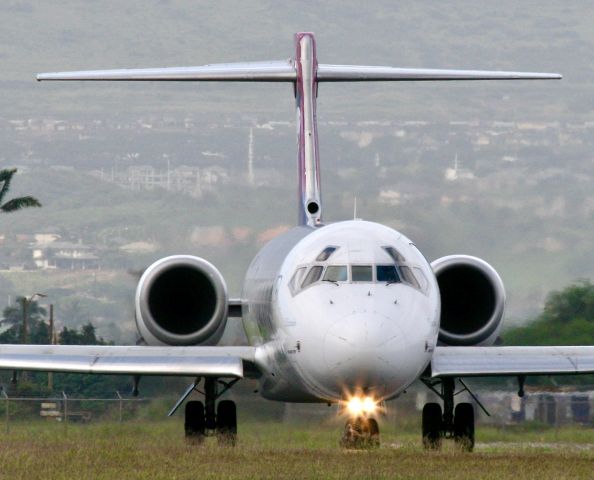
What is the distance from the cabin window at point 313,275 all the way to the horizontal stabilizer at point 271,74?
606cm

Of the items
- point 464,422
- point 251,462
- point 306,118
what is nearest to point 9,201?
point 306,118

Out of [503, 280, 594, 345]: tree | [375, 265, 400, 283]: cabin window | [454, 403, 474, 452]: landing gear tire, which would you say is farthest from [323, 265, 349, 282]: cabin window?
[503, 280, 594, 345]: tree

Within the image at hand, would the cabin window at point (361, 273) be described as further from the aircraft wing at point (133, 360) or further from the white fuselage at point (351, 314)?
the aircraft wing at point (133, 360)

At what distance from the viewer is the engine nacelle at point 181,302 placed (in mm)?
23281

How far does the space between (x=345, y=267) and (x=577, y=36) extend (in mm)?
86440

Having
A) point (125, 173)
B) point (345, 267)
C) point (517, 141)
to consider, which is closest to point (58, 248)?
point (125, 173)

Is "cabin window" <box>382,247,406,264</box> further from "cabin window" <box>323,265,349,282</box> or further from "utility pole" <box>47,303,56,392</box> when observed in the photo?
"utility pole" <box>47,303,56,392</box>

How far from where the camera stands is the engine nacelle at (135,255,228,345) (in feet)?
76.4

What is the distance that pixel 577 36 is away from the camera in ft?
336

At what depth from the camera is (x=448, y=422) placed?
2256cm

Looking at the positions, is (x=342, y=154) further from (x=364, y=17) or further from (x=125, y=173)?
(x=364, y=17)

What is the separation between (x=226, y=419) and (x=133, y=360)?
2433 millimetres

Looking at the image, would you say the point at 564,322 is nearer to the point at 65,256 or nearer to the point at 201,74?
the point at 201,74

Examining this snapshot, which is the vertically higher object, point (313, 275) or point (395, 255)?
point (395, 255)
